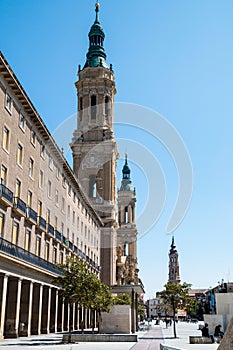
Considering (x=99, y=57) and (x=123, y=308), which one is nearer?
(x=123, y=308)

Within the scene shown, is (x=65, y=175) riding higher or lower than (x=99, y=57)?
lower

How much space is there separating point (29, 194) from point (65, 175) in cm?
1432

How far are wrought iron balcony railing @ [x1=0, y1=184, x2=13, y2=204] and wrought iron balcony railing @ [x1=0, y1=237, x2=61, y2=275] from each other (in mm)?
3065

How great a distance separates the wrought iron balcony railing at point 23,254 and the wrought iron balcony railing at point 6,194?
3.07 m

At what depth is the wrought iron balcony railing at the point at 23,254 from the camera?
3041cm

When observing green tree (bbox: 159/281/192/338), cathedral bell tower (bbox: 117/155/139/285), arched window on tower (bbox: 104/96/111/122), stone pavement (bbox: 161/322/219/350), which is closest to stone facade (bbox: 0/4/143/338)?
stone pavement (bbox: 161/322/219/350)

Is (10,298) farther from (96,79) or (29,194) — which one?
(96,79)

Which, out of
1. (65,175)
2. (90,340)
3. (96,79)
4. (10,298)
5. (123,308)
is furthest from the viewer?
(96,79)

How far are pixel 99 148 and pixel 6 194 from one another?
5313 cm

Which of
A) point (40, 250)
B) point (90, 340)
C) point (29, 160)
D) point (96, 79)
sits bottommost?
point (90, 340)

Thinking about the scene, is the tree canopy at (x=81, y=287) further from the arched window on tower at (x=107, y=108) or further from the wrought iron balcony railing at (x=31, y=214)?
the arched window on tower at (x=107, y=108)

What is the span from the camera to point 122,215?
12475 centimetres

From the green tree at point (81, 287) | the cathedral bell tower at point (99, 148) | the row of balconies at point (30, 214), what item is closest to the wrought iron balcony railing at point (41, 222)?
the row of balconies at point (30, 214)

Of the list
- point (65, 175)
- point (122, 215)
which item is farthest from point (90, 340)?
point (122, 215)
